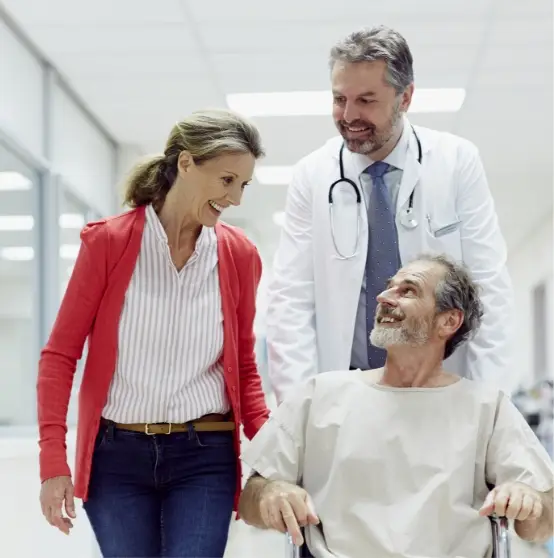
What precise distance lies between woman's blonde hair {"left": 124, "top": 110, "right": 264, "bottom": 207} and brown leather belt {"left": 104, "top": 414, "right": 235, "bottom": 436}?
0.45 m

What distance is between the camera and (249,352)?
201 centimetres

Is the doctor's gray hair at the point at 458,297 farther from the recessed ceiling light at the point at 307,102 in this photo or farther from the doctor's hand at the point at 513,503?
the recessed ceiling light at the point at 307,102

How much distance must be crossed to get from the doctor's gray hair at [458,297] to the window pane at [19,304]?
129 inches

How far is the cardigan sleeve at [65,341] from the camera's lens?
1.77 meters

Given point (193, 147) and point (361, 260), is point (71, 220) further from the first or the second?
point (193, 147)

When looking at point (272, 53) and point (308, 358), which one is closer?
point (308, 358)

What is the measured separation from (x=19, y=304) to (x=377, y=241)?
344 centimetres

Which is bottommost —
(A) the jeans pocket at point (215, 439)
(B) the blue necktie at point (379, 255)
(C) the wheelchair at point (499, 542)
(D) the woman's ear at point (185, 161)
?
(C) the wheelchair at point (499, 542)

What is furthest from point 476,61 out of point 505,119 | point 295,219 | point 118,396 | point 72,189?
point 118,396

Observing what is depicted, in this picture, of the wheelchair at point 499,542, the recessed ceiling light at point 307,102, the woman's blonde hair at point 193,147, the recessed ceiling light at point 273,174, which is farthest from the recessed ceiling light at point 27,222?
the wheelchair at point 499,542

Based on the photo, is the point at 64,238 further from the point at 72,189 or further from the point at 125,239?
the point at 125,239

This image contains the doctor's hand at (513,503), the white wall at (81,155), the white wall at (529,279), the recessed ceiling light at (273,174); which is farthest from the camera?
the white wall at (529,279)

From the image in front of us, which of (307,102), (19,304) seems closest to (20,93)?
(19,304)

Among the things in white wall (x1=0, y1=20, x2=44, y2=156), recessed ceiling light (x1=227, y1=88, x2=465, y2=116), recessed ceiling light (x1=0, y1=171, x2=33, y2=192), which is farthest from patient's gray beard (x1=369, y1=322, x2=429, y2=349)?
recessed ceiling light (x1=227, y1=88, x2=465, y2=116)
